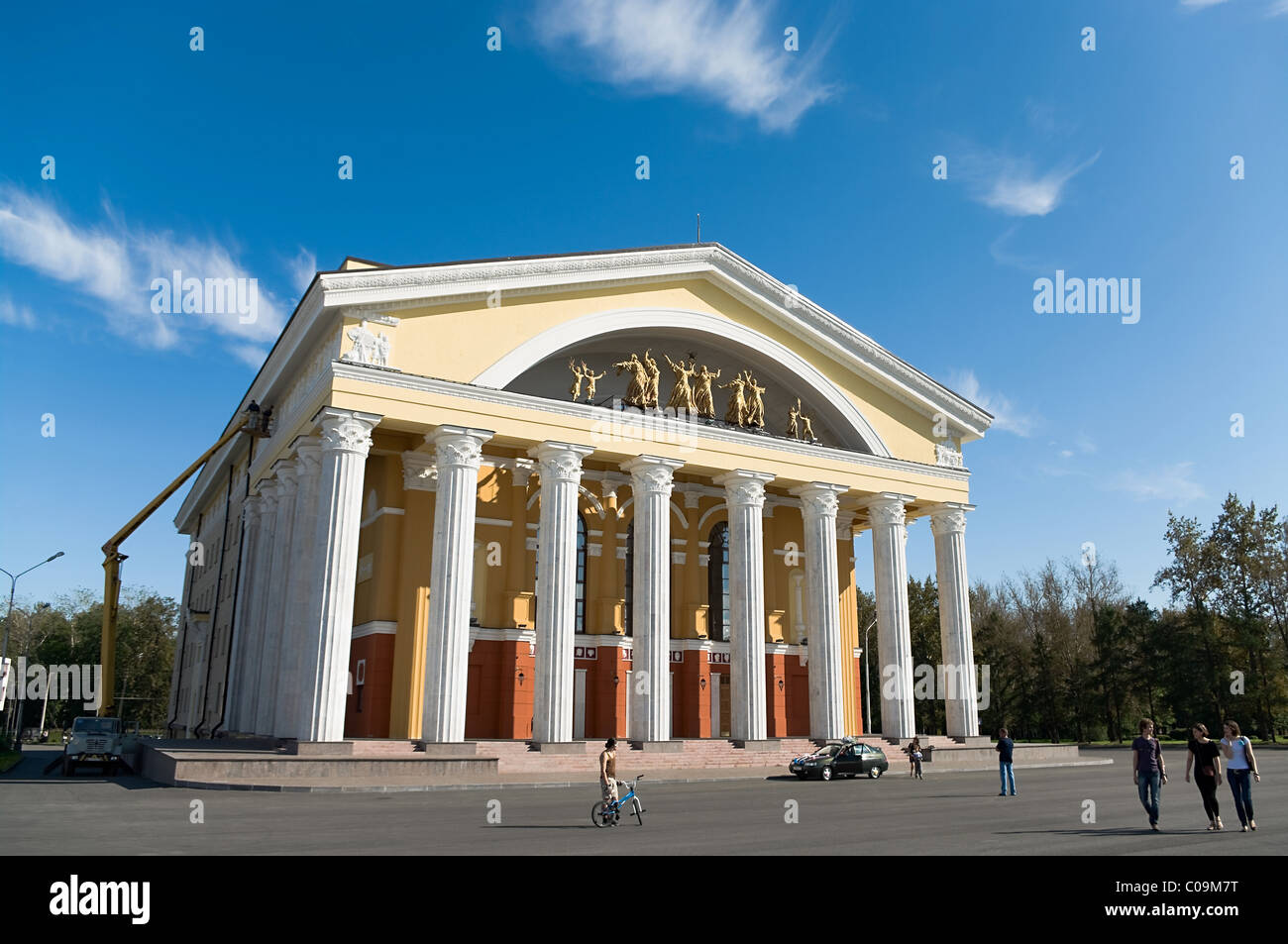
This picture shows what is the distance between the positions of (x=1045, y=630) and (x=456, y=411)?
54987mm

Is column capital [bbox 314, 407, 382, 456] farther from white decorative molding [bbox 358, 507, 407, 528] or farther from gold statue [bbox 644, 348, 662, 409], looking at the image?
gold statue [bbox 644, 348, 662, 409]

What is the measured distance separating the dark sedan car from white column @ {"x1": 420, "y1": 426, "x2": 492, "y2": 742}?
9.58m

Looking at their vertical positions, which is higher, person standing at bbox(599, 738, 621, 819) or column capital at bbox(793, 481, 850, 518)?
column capital at bbox(793, 481, 850, 518)

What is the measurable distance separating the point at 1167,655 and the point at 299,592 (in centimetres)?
5148

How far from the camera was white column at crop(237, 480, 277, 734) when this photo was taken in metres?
29.9

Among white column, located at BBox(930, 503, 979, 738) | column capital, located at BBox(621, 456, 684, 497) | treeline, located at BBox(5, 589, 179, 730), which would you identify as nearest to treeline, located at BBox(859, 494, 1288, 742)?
white column, located at BBox(930, 503, 979, 738)

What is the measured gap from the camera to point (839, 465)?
106 feet

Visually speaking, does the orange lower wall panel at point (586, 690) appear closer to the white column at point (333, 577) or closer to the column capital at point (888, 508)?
the white column at point (333, 577)

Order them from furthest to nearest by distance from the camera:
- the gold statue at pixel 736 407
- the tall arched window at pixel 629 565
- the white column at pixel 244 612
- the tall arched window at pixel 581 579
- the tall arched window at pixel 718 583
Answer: the tall arched window at pixel 718 583 → the tall arched window at pixel 629 565 → the tall arched window at pixel 581 579 → the white column at pixel 244 612 → the gold statue at pixel 736 407

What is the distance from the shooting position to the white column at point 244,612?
Answer: 3161 cm

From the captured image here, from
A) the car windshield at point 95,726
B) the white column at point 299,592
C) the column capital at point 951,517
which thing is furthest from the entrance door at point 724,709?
the car windshield at point 95,726

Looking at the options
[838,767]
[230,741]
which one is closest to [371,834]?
[838,767]

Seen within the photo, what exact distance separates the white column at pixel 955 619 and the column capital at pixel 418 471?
19.0 metres
